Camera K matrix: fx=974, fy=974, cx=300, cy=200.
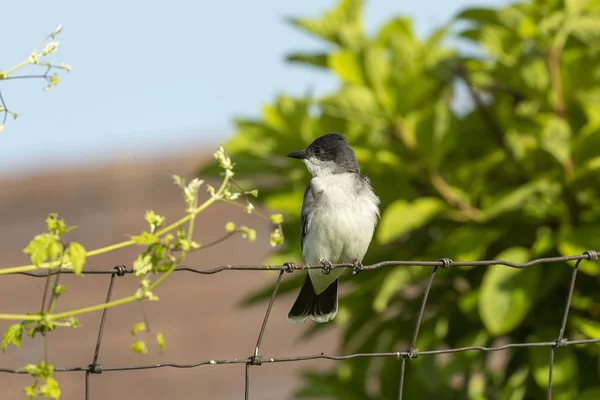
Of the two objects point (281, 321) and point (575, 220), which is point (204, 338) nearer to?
point (281, 321)

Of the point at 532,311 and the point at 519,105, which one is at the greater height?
the point at 519,105

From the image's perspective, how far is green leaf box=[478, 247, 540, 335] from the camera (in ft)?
15.7

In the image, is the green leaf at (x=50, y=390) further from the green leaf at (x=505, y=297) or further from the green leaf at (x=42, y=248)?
the green leaf at (x=505, y=297)

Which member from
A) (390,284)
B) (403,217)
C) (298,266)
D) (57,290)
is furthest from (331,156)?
(57,290)

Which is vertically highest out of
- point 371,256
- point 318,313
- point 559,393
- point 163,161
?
point 163,161

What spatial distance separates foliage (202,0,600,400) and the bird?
→ 0.73 feet

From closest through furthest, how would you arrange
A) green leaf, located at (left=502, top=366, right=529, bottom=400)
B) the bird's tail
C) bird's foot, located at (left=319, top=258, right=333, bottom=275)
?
bird's foot, located at (left=319, top=258, right=333, bottom=275)
the bird's tail
green leaf, located at (left=502, top=366, right=529, bottom=400)

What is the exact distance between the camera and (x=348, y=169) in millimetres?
4996

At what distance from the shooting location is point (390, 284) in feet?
16.9

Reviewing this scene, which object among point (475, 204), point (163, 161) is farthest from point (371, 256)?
point (163, 161)

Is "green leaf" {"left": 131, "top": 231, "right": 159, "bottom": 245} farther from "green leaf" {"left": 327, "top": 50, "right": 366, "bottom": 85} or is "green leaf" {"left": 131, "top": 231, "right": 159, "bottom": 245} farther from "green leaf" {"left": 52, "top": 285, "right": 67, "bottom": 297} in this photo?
"green leaf" {"left": 327, "top": 50, "right": 366, "bottom": 85}

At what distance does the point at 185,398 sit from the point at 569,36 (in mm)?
5995

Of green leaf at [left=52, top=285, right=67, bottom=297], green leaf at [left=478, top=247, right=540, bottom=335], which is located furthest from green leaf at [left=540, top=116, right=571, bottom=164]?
green leaf at [left=52, top=285, right=67, bottom=297]

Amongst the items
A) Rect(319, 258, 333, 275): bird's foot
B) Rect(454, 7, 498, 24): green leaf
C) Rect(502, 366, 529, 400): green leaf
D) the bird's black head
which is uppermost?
Rect(454, 7, 498, 24): green leaf
